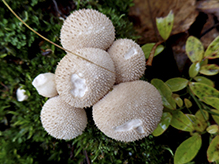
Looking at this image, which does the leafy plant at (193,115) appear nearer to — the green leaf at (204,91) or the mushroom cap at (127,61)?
the green leaf at (204,91)

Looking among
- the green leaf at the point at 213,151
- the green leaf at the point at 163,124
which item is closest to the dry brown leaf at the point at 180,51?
the green leaf at the point at 163,124

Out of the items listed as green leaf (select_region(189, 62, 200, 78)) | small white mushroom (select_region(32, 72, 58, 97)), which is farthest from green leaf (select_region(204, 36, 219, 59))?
small white mushroom (select_region(32, 72, 58, 97))

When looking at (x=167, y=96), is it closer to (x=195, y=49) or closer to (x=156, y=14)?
(x=195, y=49)

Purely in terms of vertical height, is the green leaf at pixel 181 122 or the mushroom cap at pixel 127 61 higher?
the mushroom cap at pixel 127 61

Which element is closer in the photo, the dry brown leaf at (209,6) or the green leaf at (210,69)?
the green leaf at (210,69)

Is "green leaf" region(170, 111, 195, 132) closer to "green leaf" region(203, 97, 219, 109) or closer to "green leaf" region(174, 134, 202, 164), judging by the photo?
"green leaf" region(174, 134, 202, 164)

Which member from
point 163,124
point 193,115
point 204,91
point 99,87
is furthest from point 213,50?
point 99,87

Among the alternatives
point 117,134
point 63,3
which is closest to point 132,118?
point 117,134
